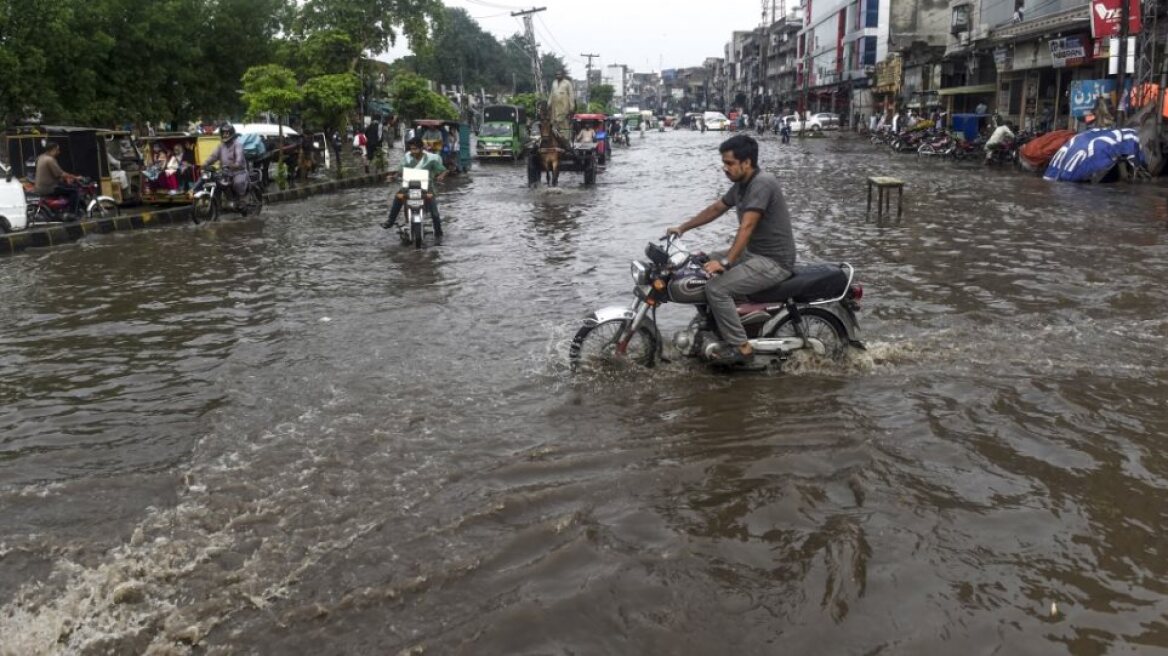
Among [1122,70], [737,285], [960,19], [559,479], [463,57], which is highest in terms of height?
[463,57]

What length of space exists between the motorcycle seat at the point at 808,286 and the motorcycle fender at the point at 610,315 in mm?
835

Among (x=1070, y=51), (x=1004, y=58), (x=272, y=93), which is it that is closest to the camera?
(x=272, y=93)

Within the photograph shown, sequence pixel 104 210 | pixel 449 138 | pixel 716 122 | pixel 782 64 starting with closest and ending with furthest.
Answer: pixel 104 210
pixel 449 138
pixel 716 122
pixel 782 64

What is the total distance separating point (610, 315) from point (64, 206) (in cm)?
1225

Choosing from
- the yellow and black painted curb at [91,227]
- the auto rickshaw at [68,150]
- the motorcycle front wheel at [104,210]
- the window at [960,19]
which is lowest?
the yellow and black painted curb at [91,227]

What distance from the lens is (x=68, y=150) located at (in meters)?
16.6

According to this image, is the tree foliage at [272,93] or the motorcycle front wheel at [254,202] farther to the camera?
the tree foliage at [272,93]

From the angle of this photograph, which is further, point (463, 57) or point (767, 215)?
point (463, 57)

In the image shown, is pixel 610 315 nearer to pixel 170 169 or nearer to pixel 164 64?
pixel 170 169

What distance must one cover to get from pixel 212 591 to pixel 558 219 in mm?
13205

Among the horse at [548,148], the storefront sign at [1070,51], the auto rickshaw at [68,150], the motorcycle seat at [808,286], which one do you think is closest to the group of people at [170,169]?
the auto rickshaw at [68,150]

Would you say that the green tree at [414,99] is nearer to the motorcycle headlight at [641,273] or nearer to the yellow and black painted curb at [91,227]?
the yellow and black painted curb at [91,227]

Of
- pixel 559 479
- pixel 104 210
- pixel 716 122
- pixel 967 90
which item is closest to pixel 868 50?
pixel 716 122

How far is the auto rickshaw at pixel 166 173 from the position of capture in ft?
58.3
